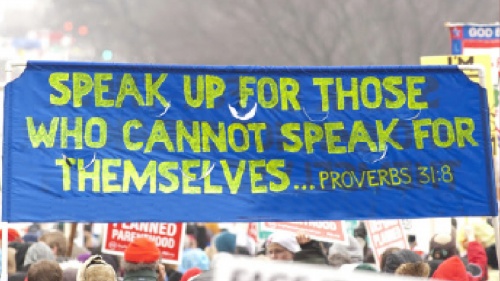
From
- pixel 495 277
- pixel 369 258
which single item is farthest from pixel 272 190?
pixel 369 258

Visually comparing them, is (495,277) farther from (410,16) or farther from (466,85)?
(410,16)

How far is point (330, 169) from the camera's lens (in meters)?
6.99

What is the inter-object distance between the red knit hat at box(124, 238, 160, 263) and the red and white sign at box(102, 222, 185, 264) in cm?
294

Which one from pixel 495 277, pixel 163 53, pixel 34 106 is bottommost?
pixel 495 277

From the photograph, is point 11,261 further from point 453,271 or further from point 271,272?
point 271,272

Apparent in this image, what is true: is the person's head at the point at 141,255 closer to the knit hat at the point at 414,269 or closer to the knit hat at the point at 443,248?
the knit hat at the point at 414,269

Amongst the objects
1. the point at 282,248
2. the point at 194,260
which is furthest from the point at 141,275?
the point at 194,260

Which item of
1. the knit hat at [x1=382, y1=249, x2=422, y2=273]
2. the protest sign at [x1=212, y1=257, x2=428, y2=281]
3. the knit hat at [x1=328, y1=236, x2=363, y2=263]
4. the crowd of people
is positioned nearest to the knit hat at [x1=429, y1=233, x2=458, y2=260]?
the crowd of people

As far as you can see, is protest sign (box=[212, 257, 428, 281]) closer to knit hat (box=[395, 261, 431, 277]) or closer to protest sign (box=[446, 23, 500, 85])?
knit hat (box=[395, 261, 431, 277])

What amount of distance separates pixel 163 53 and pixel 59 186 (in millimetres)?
32868

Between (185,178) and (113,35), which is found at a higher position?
(113,35)

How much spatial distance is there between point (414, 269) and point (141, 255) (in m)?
1.42

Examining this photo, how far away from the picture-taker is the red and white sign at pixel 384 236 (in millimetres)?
10727

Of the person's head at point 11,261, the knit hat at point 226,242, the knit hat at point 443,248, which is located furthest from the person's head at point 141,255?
the knit hat at point 226,242
